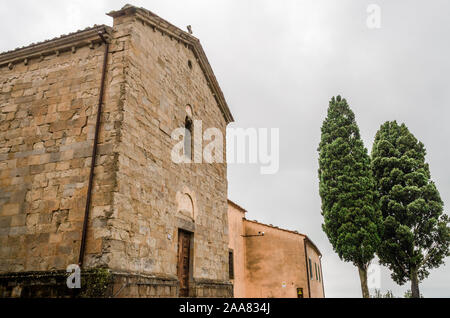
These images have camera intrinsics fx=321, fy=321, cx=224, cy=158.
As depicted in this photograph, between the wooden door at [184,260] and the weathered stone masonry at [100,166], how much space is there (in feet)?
0.53

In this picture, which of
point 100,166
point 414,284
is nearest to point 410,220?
point 414,284

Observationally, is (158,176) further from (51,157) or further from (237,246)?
(237,246)

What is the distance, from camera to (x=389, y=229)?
17.2 m

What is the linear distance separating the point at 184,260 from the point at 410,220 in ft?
44.7

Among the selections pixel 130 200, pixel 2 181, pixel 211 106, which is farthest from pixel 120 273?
pixel 211 106

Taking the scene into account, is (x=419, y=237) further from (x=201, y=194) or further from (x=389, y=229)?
(x=201, y=194)

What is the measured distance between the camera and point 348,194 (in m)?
16.6

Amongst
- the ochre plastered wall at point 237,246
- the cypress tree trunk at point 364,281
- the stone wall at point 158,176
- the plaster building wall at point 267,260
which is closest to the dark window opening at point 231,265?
the ochre plastered wall at point 237,246

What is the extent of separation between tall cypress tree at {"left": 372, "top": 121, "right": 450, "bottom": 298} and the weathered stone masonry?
11.8m

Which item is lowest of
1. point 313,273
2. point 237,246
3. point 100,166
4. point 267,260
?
point 313,273

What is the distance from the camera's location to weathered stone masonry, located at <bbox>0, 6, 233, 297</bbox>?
626cm

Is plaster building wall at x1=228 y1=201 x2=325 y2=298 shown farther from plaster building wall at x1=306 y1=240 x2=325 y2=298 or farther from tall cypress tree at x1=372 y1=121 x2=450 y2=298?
tall cypress tree at x1=372 y1=121 x2=450 y2=298

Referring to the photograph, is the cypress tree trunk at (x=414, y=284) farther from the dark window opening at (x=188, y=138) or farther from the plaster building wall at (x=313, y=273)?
the dark window opening at (x=188, y=138)

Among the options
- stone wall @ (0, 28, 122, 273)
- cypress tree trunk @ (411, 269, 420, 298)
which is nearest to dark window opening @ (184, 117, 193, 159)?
stone wall @ (0, 28, 122, 273)
